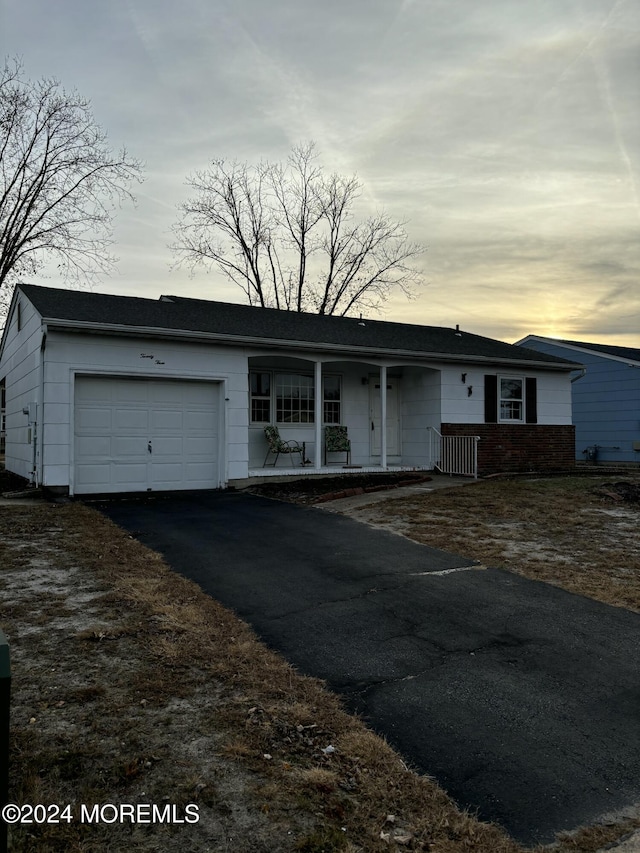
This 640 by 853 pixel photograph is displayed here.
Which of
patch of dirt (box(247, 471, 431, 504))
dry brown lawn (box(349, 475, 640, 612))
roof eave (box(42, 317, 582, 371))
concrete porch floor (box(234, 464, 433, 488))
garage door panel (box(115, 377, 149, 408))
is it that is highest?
roof eave (box(42, 317, 582, 371))

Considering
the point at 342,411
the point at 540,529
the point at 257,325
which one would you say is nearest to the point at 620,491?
the point at 540,529

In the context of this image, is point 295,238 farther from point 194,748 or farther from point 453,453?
point 194,748

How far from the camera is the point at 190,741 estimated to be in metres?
2.96

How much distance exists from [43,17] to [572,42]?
9.94 metres

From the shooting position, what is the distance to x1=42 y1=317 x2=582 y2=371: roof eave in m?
11.9

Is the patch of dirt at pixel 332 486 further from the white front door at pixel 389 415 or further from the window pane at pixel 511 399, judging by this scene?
the window pane at pixel 511 399

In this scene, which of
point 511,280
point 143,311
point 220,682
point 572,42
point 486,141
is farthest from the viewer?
point 511,280

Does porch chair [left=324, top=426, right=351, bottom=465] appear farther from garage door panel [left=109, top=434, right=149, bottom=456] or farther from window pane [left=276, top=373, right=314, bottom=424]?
garage door panel [left=109, top=434, right=149, bottom=456]

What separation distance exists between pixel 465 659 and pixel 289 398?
12.3 meters

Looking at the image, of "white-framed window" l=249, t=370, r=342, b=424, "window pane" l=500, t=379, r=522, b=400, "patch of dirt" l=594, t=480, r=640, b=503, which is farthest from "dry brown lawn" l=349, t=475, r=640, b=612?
"white-framed window" l=249, t=370, r=342, b=424

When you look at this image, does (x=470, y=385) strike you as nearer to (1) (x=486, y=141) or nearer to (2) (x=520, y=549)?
(1) (x=486, y=141)

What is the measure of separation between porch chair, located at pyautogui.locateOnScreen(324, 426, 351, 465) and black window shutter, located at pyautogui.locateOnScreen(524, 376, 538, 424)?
5443 millimetres

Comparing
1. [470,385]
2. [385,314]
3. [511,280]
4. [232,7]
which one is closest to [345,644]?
[232,7]

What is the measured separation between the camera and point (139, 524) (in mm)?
9242
